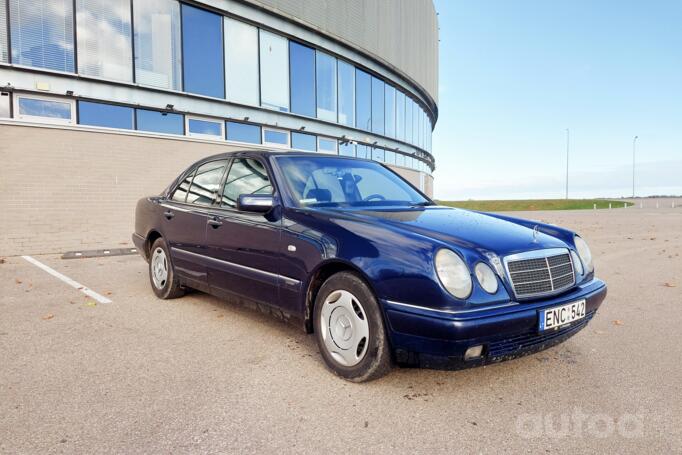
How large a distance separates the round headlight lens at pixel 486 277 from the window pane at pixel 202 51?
35.0 feet

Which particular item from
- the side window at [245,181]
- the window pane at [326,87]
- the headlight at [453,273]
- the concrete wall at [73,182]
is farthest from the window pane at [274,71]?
the headlight at [453,273]

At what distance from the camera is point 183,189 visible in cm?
490

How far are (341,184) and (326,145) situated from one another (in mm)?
12200

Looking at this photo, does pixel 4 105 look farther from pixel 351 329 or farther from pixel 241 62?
pixel 351 329

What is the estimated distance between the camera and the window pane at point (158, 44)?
1052cm

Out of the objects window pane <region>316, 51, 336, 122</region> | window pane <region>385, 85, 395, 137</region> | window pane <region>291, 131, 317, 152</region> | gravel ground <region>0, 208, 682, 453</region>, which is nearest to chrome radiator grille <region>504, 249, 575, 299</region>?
gravel ground <region>0, 208, 682, 453</region>

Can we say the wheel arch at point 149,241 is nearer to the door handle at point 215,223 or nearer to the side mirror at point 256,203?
the door handle at point 215,223

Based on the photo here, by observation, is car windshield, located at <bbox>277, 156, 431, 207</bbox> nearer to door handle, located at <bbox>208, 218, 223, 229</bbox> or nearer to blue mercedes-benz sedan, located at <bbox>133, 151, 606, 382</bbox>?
blue mercedes-benz sedan, located at <bbox>133, 151, 606, 382</bbox>

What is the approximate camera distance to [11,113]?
8867 mm

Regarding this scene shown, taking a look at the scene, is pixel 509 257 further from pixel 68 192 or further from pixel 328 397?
pixel 68 192

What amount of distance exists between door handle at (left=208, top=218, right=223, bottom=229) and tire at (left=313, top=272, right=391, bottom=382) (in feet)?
4.72

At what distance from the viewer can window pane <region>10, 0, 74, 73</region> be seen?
8.94 metres

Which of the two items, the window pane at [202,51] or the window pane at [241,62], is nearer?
the window pane at [202,51]

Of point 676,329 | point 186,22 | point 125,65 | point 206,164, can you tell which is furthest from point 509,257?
point 186,22
